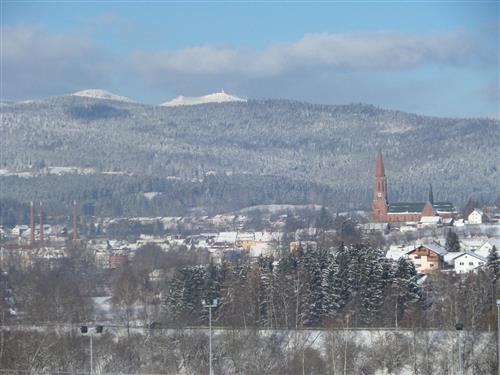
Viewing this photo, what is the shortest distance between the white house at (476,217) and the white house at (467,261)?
38.1 m

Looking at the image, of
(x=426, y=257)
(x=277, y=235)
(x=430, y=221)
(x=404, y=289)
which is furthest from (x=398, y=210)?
(x=404, y=289)

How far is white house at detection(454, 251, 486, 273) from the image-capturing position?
58781 millimetres

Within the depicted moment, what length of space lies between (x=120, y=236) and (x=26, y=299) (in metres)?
90.3

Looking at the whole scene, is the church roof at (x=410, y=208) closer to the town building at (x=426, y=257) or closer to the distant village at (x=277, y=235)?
the distant village at (x=277, y=235)

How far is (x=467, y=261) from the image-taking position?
60.9 m

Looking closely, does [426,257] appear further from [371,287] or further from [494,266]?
[371,287]

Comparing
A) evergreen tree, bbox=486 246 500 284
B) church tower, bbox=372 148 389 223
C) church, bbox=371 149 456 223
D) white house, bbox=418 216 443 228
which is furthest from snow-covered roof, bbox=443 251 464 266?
church tower, bbox=372 148 389 223

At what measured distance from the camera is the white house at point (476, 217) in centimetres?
10011

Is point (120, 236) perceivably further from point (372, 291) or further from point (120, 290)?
point (372, 291)

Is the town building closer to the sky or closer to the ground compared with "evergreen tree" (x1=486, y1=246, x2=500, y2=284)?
closer to the ground

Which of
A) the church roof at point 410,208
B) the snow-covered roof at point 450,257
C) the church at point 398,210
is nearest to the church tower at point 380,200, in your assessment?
the church at point 398,210

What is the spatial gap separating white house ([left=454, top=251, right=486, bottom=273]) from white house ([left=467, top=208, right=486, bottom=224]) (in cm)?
3809

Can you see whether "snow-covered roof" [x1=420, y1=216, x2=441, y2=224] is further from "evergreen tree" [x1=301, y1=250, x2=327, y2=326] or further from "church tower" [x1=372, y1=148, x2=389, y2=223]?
"evergreen tree" [x1=301, y1=250, x2=327, y2=326]

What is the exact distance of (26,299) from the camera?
5166 centimetres
